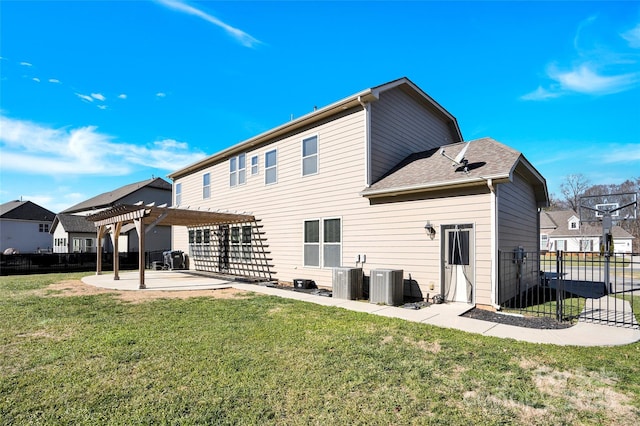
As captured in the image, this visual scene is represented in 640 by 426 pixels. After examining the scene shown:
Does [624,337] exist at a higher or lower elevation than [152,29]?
lower

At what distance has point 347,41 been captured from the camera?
1224 cm

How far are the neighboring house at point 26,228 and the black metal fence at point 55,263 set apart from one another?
17.7m

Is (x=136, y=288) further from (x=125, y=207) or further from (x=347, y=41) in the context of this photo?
(x=347, y=41)

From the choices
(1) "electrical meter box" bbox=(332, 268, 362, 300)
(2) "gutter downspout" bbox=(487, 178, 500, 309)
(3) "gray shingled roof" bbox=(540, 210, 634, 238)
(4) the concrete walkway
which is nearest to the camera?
(4) the concrete walkway

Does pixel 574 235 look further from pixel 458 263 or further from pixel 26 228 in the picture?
pixel 26 228

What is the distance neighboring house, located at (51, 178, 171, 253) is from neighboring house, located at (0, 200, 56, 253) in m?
6.05

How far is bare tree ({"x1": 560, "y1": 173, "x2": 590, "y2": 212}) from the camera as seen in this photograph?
161 ft

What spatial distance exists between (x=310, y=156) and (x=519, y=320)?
25.0ft

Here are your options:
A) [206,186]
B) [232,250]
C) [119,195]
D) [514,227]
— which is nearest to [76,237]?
[119,195]

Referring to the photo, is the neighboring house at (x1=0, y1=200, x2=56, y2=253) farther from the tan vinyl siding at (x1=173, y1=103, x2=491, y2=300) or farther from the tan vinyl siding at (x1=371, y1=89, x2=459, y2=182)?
the tan vinyl siding at (x1=371, y1=89, x2=459, y2=182)

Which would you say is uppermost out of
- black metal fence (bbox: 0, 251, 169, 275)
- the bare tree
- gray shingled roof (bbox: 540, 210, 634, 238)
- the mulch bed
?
the bare tree

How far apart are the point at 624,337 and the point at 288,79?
48.9 feet

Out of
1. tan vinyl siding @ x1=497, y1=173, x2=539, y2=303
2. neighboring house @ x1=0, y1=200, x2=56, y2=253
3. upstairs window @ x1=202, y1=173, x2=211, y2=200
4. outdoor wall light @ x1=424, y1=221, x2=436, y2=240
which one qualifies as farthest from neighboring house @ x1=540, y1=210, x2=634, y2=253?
neighboring house @ x1=0, y1=200, x2=56, y2=253

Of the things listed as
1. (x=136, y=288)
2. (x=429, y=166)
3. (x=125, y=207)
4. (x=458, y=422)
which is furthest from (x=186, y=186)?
(x=458, y=422)
